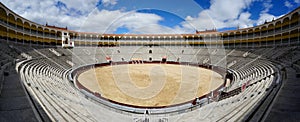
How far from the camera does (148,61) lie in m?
53.8

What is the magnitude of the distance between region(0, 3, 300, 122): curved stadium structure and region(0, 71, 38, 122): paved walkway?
0.09ft

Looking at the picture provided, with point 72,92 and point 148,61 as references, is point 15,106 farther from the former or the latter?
point 148,61

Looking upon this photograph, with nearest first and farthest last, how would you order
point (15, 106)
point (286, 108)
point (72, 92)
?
point (15, 106), point (286, 108), point (72, 92)

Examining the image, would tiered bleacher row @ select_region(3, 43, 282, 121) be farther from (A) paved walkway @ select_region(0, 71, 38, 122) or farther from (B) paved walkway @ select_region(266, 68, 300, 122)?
(B) paved walkway @ select_region(266, 68, 300, 122)

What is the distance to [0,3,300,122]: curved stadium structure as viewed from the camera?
21.4 ft

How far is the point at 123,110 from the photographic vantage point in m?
11.7

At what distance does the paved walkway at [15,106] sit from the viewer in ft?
15.6

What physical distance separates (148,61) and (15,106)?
4839cm

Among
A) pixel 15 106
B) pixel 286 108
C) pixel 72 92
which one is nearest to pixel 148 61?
pixel 72 92

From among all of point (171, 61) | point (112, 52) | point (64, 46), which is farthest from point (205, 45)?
point (64, 46)

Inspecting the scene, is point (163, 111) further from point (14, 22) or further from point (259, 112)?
point (14, 22)

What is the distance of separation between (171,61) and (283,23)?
93.7 feet

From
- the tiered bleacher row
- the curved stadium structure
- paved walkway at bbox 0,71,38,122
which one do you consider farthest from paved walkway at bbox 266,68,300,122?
paved walkway at bbox 0,71,38,122

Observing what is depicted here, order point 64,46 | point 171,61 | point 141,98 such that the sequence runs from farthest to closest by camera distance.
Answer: point 171,61, point 64,46, point 141,98
